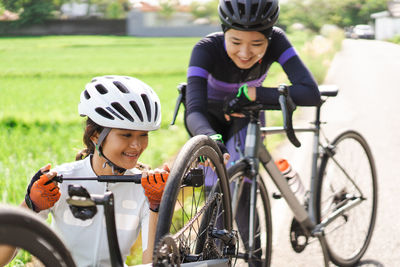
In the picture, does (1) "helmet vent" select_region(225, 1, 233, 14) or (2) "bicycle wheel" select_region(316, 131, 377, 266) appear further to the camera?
(2) "bicycle wheel" select_region(316, 131, 377, 266)

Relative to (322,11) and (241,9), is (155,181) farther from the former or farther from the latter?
(322,11)

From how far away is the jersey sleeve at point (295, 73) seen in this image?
4.00m

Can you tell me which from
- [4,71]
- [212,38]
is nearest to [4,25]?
[4,71]

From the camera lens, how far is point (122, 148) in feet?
9.83

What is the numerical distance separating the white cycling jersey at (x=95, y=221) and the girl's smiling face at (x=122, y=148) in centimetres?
11

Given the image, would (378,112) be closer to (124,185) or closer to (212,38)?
(212,38)

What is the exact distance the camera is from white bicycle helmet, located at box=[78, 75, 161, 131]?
9.88 ft

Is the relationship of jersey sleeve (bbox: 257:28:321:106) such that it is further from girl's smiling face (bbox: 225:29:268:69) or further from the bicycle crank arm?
the bicycle crank arm

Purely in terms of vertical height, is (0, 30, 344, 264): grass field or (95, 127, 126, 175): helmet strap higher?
(95, 127, 126, 175): helmet strap

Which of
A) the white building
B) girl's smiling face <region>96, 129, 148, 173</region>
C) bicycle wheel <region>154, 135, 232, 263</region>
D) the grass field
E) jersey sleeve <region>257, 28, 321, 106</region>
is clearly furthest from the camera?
the white building

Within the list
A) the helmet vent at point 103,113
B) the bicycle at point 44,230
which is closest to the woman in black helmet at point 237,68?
the helmet vent at point 103,113

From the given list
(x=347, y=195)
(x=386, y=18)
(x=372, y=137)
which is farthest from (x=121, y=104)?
(x=386, y=18)

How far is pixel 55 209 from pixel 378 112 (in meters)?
12.4

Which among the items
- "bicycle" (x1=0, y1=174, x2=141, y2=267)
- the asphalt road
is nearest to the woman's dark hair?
"bicycle" (x1=0, y1=174, x2=141, y2=267)
